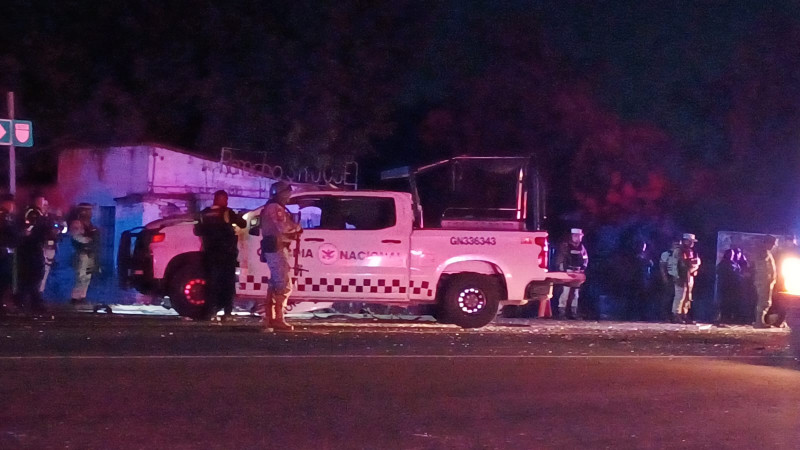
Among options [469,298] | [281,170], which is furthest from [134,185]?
[469,298]

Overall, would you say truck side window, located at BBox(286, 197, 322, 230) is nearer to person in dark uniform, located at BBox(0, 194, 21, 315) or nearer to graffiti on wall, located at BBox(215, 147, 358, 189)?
person in dark uniform, located at BBox(0, 194, 21, 315)

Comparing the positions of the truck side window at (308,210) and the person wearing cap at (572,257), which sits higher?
the truck side window at (308,210)

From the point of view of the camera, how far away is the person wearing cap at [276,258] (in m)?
12.8

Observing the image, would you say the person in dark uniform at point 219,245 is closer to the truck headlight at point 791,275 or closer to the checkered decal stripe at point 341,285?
the checkered decal stripe at point 341,285

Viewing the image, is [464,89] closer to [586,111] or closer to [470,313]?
[586,111]

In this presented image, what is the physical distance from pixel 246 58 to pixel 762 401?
12.9m

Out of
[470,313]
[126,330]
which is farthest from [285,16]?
[126,330]

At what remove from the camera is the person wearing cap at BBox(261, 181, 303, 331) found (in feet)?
42.0

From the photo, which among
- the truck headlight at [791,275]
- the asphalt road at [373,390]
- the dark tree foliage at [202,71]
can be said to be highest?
the dark tree foliage at [202,71]

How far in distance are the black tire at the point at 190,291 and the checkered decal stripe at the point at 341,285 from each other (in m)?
0.51

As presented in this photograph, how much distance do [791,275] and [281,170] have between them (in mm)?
11277

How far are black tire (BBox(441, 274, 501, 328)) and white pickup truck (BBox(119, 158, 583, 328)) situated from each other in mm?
13

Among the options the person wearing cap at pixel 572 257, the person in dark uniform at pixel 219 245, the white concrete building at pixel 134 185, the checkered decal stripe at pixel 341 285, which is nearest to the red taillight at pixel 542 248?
the checkered decal stripe at pixel 341 285

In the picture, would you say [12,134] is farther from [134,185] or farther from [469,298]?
[469,298]
